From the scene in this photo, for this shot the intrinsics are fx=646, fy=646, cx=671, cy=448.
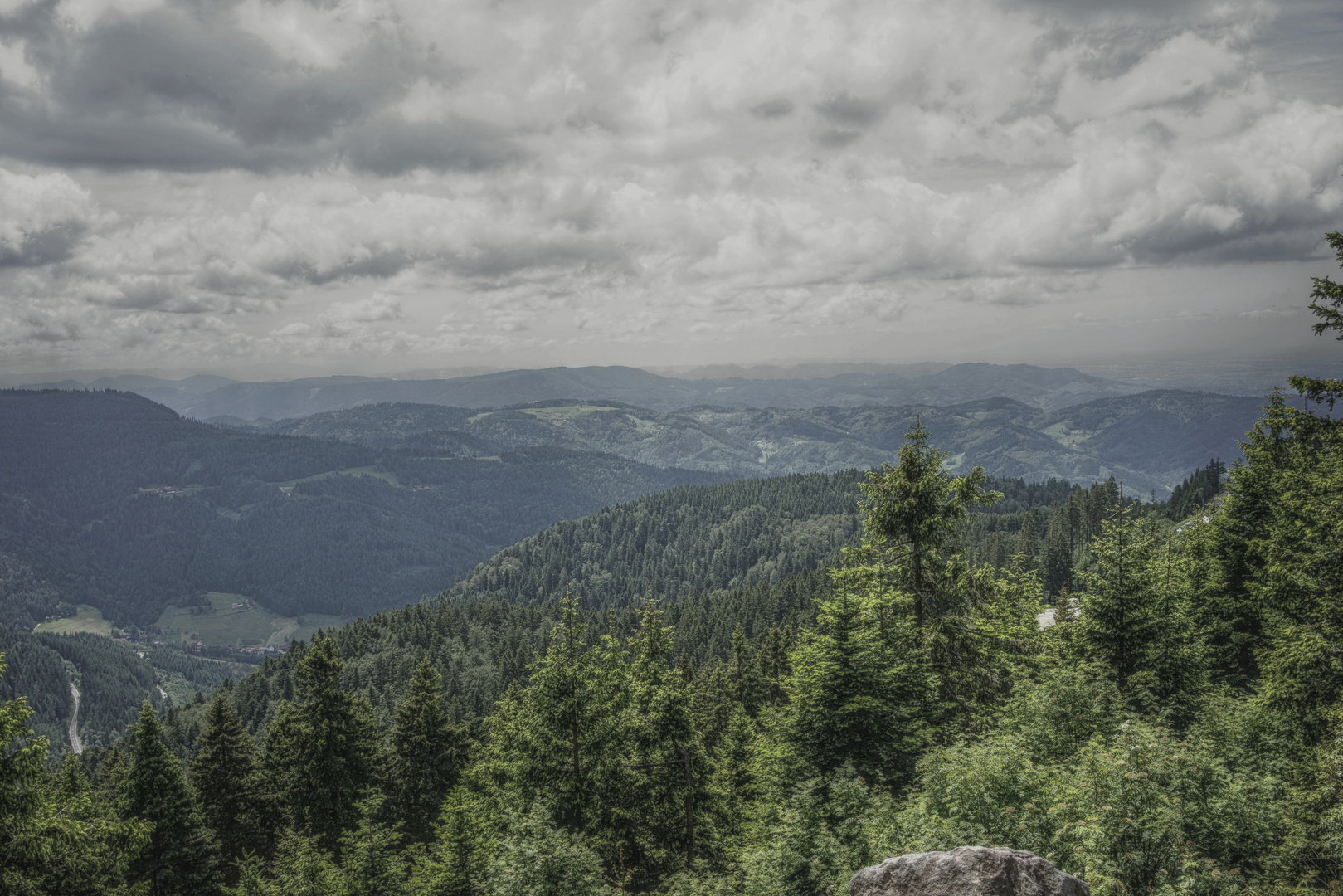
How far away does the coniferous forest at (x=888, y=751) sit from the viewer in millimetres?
15844

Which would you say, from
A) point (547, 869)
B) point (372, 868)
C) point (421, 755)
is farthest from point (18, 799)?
point (421, 755)

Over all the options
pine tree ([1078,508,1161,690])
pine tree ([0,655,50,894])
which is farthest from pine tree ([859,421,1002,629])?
pine tree ([0,655,50,894])

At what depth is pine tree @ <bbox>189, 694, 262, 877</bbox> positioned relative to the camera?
1594 inches

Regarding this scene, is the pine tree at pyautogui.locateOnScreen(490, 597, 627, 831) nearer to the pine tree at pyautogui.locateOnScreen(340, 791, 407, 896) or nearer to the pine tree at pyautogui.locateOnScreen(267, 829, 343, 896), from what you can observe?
the pine tree at pyautogui.locateOnScreen(340, 791, 407, 896)

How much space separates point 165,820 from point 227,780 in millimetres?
6007

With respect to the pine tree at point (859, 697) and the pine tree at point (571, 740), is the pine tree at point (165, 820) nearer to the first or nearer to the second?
the pine tree at point (571, 740)

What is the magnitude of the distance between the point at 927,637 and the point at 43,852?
27333 millimetres

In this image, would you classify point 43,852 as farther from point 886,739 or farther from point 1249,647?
point 1249,647

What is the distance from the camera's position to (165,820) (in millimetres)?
35188

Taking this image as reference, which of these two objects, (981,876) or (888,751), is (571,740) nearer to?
(888,751)

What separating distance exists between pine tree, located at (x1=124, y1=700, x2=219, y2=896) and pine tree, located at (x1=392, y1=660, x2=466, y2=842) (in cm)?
1114

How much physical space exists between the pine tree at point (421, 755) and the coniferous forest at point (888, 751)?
0.61 feet

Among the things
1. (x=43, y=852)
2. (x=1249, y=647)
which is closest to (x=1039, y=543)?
(x=1249, y=647)

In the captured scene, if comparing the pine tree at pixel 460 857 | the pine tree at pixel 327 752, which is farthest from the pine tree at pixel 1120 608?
the pine tree at pixel 327 752
